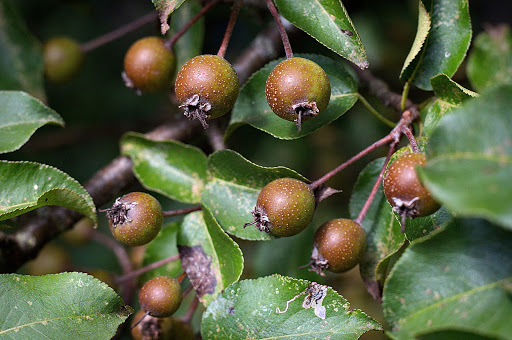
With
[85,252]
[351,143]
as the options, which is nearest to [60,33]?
[85,252]

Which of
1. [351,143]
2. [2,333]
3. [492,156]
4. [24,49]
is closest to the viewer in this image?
[492,156]

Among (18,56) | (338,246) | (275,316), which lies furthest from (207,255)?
(18,56)

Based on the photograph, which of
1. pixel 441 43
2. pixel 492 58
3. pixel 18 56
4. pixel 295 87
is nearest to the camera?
pixel 492 58

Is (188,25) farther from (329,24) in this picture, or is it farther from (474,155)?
(474,155)

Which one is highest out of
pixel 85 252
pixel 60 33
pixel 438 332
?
pixel 60 33

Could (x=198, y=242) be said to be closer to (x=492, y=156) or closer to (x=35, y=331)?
(x=35, y=331)

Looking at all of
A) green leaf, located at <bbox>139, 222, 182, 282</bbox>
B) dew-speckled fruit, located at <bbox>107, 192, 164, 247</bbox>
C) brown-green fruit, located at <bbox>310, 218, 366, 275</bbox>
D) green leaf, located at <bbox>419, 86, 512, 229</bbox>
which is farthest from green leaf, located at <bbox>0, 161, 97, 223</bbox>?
green leaf, located at <bbox>419, 86, 512, 229</bbox>
